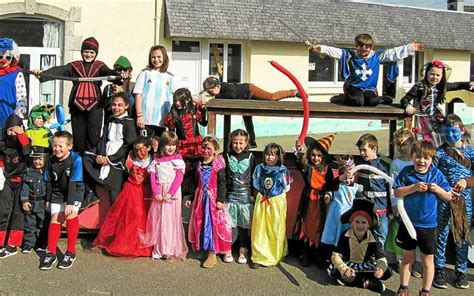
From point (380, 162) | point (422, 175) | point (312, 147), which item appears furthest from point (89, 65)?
point (422, 175)

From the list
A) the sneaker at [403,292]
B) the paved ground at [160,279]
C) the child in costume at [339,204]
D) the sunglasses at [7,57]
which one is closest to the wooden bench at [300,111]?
the child in costume at [339,204]

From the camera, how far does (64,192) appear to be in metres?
5.06

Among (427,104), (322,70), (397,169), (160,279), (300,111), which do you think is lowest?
(160,279)

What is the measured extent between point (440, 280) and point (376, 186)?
3.02 feet

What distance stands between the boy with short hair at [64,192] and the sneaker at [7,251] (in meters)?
0.31

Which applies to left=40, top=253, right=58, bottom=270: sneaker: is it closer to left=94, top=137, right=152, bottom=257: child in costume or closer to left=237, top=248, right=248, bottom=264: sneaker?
left=94, top=137, right=152, bottom=257: child in costume

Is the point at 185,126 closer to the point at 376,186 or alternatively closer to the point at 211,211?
the point at 211,211

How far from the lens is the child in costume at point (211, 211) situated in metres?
5.02

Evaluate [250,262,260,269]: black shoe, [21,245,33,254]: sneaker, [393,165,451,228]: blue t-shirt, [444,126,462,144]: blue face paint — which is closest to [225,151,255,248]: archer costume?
[250,262,260,269]: black shoe

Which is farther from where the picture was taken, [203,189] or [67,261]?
[203,189]

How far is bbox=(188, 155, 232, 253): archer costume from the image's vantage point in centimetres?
502

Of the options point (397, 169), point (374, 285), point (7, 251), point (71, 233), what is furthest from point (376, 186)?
point (7, 251)

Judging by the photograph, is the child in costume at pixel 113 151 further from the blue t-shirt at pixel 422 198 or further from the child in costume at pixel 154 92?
the blue t-shirt at pixel 422 198

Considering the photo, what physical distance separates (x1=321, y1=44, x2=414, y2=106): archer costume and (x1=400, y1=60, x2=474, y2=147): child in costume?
0.99ft
